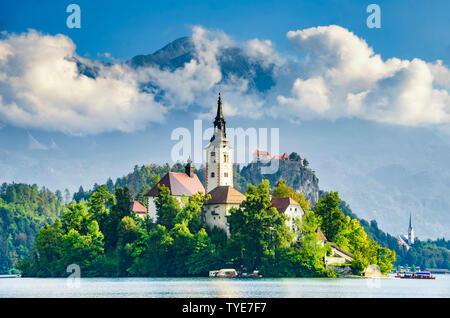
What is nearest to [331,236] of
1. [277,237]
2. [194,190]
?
[277,237]

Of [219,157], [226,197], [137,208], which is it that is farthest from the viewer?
[137,208]

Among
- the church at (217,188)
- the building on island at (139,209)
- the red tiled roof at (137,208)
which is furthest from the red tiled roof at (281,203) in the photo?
the red tiled roof at (137,208)

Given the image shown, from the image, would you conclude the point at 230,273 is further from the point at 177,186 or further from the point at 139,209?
the point at 139,209

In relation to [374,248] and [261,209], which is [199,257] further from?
[374,248]

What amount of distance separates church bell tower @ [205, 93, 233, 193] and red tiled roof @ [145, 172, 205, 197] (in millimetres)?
2505

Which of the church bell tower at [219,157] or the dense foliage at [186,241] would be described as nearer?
the dense foliage at [186,241]

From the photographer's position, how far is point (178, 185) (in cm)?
10325

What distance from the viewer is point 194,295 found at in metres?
54.0

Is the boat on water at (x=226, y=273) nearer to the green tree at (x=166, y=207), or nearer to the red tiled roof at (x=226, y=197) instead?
the green tree at (x=166, y=207)

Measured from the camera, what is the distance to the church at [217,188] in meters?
89.0

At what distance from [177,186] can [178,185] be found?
18.5 inches

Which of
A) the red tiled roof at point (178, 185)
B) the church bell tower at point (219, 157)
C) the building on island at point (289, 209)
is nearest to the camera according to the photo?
the building on island at point (289, 209)

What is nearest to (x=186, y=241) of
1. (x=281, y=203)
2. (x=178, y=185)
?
(x=281, y=203)
